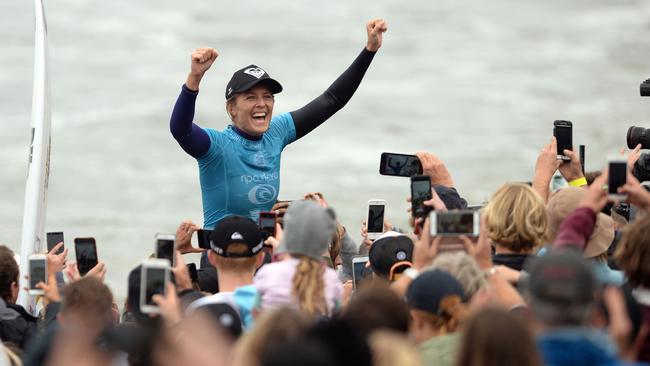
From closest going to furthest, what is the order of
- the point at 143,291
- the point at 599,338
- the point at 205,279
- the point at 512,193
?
1. the point at 599,338
2. the point at 143,291
3. the point at 512,193
4. the point at 205,279

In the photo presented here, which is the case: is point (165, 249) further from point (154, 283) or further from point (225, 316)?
point (225, 316)

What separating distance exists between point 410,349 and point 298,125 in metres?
4.30

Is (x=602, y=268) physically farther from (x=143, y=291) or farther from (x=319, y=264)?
(x=143, y=291)

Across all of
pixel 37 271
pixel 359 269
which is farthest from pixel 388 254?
pixel 37 271

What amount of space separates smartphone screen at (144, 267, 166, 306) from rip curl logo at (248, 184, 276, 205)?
98.8 inches

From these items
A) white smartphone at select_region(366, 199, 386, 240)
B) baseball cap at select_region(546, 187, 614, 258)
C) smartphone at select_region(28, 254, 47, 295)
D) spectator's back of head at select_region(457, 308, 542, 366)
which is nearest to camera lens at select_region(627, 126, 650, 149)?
white smartphone at select_region(366, 199, 386, 240)

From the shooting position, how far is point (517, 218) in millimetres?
5352

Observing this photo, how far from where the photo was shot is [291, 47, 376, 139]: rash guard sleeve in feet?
25.4

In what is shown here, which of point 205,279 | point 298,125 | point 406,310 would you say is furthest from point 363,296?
point 298,125

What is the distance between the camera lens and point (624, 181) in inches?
190

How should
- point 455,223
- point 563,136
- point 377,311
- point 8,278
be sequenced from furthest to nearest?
1. point 563,136
2. point 8,278
3. point 455,223
4. point 377,311

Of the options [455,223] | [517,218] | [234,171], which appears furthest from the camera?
[234,171]

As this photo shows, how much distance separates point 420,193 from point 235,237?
86 centimetres

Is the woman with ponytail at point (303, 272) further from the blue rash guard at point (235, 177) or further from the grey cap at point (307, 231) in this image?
the blue rash guard at point (235, 177)
